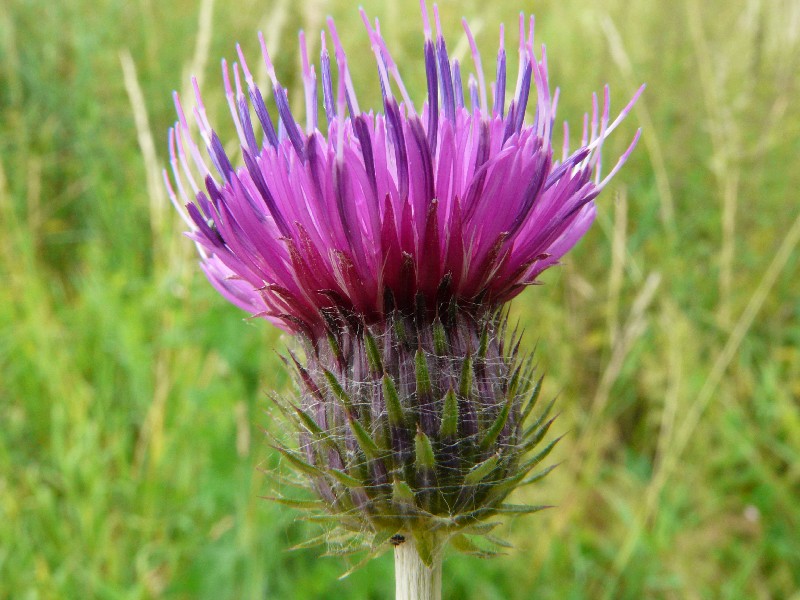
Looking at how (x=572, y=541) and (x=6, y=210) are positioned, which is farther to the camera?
(x=6, y=210)

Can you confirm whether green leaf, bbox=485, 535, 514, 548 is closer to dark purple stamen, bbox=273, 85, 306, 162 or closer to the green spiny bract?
the green spiny bract

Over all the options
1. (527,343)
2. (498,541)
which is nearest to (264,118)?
(498,541)

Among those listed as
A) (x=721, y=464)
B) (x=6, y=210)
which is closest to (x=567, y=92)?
(x=721, y=464)

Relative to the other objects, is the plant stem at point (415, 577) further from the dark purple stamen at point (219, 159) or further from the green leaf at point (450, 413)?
the dark purple stamen at point (219, 159)

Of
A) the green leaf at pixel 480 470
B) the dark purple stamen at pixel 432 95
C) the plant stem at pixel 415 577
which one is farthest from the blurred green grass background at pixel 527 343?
the dark purple stamen at pixel 432 95

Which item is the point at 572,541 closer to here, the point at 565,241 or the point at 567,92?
the point at 565,241

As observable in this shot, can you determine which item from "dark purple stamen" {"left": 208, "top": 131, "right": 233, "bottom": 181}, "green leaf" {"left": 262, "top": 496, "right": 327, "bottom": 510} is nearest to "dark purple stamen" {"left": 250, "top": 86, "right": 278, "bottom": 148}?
"dark purple stamen" {"left": 208, "top": 131, "right": 233, "bottom": 181}
